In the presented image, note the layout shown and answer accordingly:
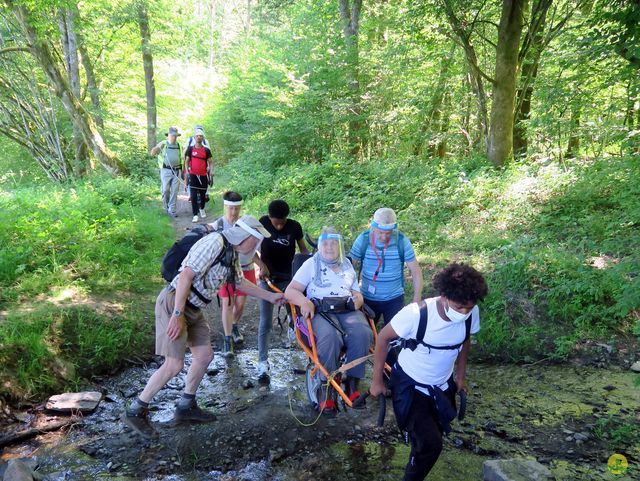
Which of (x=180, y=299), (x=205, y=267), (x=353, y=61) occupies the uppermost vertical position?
(x=353, y=61)

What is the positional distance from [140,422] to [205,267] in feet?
5.43

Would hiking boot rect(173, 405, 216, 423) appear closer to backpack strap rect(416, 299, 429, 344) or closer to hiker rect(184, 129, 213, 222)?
backpack strap rect(416, 299, 429, 344)

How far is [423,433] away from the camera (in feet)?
9.83

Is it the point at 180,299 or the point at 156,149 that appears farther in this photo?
the point at 156,149

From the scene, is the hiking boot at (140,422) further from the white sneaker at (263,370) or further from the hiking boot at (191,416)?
the white sneaker at (263,370)

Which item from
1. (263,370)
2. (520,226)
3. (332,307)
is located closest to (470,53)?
(520,226)

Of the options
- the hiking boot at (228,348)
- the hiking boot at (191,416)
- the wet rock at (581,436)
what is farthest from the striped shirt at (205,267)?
the wet rock at (581,436)

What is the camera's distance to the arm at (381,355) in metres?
3.02

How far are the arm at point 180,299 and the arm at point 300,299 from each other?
96cm

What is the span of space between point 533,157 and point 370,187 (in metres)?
4.06

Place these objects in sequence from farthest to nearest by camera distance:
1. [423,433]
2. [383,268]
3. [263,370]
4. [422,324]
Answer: [263,370], [383,268], [423,433], [422,324]

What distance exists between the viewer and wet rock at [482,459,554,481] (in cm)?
331

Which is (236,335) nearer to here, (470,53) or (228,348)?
(228,348)

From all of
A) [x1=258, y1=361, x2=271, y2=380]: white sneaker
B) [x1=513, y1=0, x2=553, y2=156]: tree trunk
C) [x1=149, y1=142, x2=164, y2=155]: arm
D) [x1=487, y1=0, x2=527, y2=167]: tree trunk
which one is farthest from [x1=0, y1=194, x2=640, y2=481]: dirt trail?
[x1=513, y1=0, x2=553, y2=156]: tree trunk
